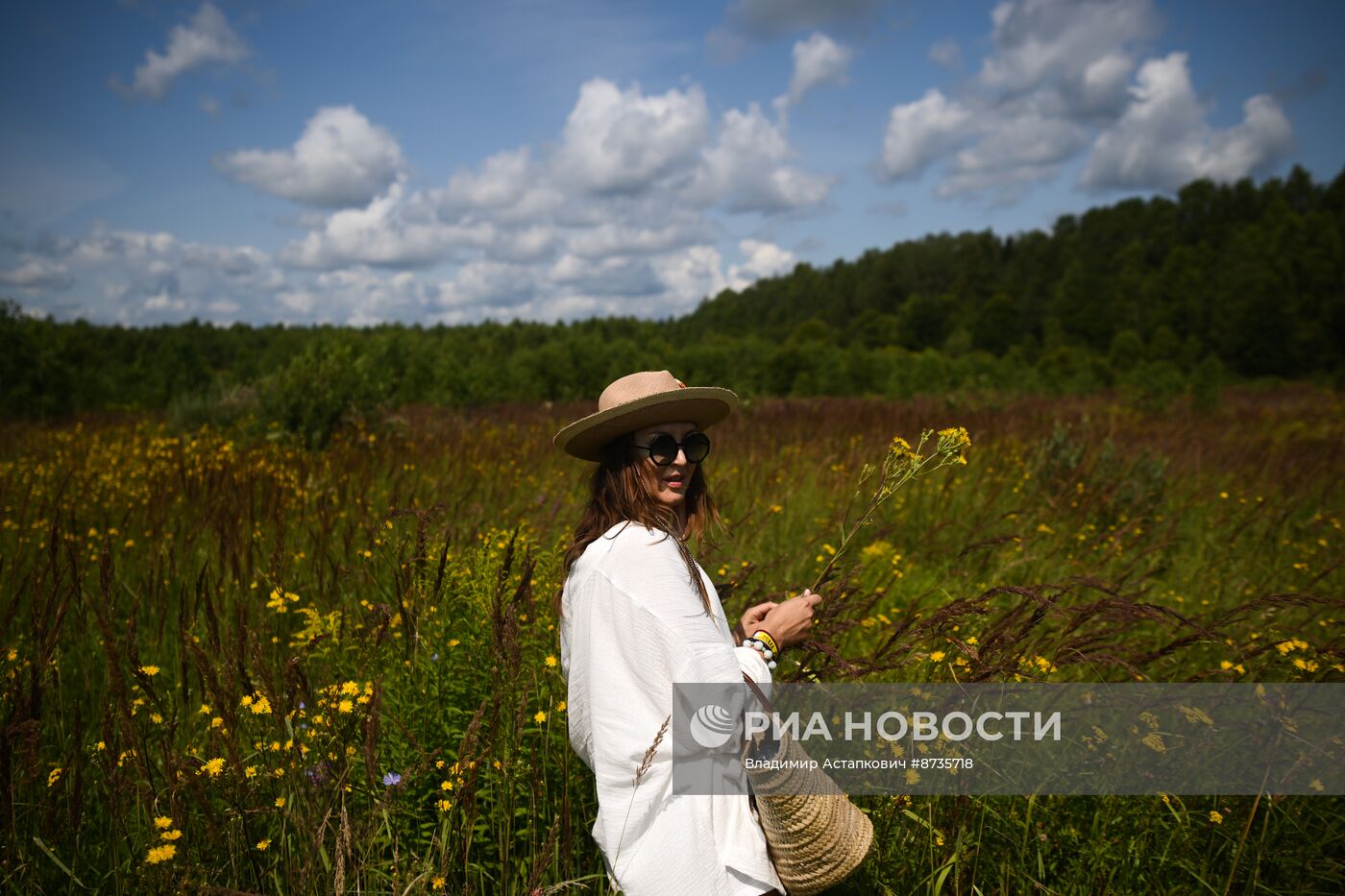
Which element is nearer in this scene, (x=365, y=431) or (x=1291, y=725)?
(x=1291, y=725)

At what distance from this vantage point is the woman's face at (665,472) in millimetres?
1840

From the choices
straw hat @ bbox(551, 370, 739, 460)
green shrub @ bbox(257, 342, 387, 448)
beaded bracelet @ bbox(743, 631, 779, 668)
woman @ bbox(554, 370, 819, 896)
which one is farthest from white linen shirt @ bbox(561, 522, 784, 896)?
green shrub @ bbox(257, 342, 387, 448)

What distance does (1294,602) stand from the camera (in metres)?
1.96

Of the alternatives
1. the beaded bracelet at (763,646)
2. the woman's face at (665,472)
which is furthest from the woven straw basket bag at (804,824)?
the woman's face at (665,472)

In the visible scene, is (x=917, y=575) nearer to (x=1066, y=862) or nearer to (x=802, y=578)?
(x=802, y=578)

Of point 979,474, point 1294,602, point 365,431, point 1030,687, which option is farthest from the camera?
point 365,431

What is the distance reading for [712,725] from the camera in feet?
4.83

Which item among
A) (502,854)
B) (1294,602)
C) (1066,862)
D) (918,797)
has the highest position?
(1294,602)

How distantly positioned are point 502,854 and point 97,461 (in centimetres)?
617

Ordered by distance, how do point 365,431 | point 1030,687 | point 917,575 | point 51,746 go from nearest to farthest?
point 1030,687 < point 51,746 < point 917,575 < point 365,431

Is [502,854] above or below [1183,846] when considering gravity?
above

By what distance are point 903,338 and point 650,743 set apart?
71.3 meters

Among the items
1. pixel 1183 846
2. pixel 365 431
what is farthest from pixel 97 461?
pixel 1183 846

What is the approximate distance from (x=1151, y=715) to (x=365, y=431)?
311 inches
